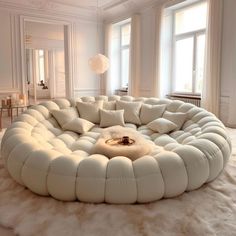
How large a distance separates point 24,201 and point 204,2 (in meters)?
5.71

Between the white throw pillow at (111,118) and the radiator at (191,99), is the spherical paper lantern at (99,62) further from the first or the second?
the white throw pillow at (111,118)

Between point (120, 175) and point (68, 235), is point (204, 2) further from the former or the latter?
point (68, 235)

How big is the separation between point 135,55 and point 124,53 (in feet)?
4.48

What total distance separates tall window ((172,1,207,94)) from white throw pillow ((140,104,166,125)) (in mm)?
2416

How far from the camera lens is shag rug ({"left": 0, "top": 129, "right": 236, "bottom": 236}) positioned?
6.28ft

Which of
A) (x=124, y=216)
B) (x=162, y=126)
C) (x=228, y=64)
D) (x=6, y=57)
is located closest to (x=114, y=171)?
(x=124, y=216)

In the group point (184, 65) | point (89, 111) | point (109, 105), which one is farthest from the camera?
point (184, 65)

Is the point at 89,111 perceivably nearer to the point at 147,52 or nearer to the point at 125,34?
the point at 147,52

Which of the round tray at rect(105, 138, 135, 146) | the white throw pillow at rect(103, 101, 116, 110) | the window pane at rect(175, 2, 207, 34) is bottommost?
the round tray at rect(105, 138, 135, 146)

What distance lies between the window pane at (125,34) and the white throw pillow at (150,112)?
486cm

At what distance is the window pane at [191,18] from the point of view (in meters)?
6.20

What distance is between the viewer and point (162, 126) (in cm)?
383

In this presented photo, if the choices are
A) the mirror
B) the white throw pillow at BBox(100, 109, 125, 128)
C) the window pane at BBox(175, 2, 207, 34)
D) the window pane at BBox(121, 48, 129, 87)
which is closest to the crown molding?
the mirror

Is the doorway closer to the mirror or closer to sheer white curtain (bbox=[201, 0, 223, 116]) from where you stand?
the mirror
